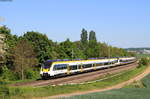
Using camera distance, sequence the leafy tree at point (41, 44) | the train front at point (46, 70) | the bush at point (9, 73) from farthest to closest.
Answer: the leafy tree at point (41, 44) < the bush at point (9, 73) < the train front at point (46, 70)

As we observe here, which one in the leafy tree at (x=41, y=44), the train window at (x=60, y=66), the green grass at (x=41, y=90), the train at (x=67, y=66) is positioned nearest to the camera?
the green grass at (x=41, y=90)

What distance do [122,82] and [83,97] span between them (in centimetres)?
2286

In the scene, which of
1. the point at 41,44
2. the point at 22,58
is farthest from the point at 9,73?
the point at 41,44

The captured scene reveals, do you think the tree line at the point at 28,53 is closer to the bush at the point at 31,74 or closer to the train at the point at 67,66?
the bush at the point at 31,74

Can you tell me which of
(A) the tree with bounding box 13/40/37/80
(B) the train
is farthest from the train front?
(A) the tree with bounding box 13/40/37/80

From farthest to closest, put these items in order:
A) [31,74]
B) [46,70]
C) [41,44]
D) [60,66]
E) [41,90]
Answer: [41,44], [31,74], [60,66], [46,70], [41,90]

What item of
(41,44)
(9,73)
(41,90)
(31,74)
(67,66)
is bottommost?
(31,74)

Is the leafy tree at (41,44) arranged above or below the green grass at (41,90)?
above

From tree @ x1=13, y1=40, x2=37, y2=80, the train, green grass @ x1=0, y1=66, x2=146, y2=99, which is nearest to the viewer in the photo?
green grass @ x1=0, y1=66, x2=146, y2=99

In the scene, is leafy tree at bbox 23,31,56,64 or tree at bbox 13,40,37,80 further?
leafy tree at bbox 23,31,56,64

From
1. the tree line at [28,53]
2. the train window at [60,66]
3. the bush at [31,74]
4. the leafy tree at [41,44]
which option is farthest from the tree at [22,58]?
the leafy tree at [41,44]

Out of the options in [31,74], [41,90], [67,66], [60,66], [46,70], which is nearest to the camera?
[41,90]

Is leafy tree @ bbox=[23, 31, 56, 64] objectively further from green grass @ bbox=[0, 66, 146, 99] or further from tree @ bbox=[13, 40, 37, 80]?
green grass @ bbox=[0, 66, 146, 99]

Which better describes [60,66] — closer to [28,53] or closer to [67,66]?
[67,66]
